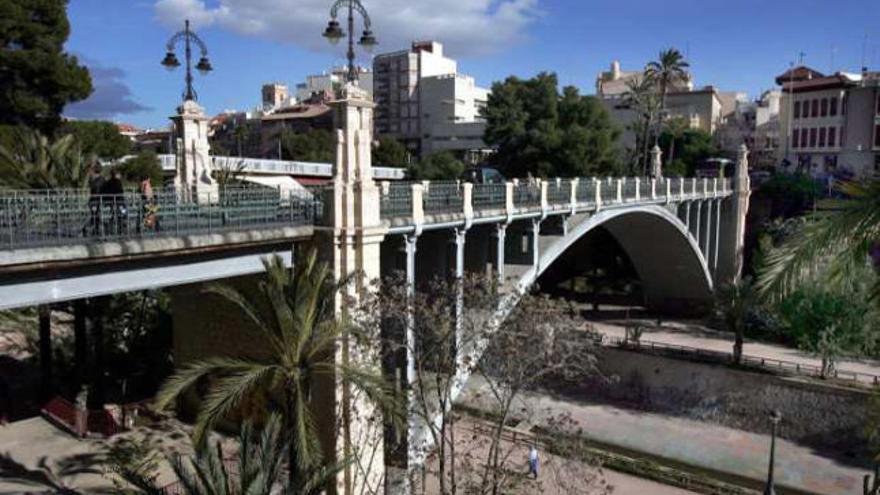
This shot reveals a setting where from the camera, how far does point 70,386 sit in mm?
22703

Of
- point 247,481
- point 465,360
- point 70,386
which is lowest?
point 70,386

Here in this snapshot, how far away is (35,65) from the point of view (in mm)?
28156

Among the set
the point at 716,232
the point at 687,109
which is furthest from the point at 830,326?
the point at 687,109

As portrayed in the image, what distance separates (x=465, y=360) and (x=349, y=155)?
5.04 m

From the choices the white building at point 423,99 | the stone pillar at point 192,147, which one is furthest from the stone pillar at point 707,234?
the white building at point 423,99

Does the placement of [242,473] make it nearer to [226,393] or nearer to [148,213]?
[226,393]

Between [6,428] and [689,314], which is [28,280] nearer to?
[6,428]

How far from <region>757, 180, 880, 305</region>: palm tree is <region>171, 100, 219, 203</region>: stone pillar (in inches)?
569

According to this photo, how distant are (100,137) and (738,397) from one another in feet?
105

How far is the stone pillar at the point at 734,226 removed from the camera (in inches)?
1818

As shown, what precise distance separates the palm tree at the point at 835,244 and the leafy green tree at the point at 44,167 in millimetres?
16379

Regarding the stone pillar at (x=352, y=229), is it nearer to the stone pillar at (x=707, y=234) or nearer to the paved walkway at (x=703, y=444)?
the paved walkway at (x=703, y=444)

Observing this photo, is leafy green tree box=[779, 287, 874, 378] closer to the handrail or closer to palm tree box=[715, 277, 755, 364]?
the handrail

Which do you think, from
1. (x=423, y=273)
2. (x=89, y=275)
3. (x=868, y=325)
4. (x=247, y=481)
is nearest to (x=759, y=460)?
(x=868, y=325)
